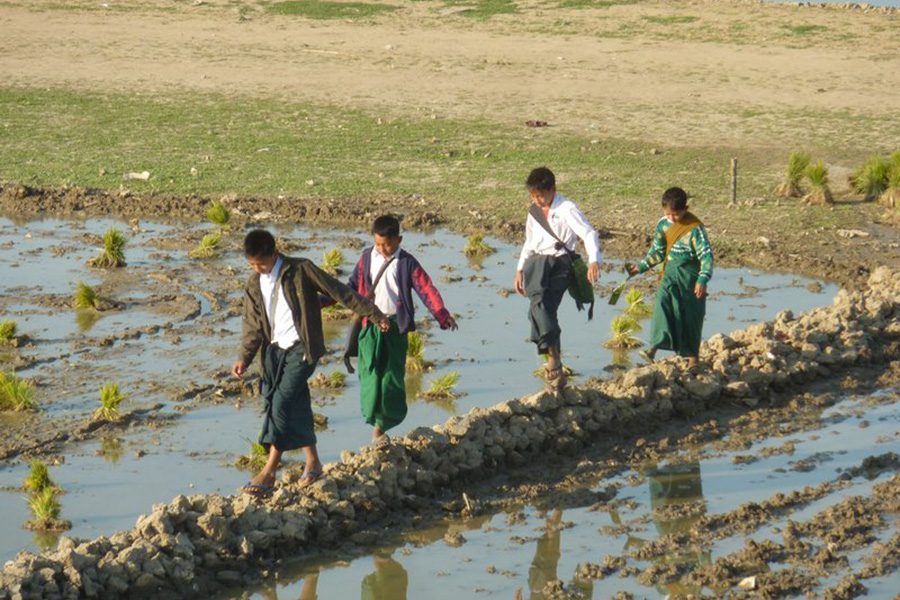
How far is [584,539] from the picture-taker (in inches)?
332

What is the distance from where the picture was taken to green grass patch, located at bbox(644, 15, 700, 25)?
27.4 metres

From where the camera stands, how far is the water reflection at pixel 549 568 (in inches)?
304

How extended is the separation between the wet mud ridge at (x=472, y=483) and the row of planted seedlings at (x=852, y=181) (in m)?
4.99

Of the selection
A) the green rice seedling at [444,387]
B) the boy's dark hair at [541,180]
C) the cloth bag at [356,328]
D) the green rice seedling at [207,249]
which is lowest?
the green rice seedling at [444,387]

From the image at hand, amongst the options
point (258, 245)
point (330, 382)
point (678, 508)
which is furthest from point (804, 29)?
point (258, 245)

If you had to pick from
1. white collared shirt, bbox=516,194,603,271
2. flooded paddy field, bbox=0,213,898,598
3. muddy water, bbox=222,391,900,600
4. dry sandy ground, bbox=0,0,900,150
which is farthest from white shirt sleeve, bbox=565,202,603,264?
dry sandy ground, bbox=0,0,900,150

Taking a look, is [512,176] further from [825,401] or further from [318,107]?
[825,401]

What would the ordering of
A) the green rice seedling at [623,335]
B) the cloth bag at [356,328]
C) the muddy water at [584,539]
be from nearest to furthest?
1. the muddy water at [584,539]
2. the cloth bag at [356,328]
3. the green rice seedling at [623,335]

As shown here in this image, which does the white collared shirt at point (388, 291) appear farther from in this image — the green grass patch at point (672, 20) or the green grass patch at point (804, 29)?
the green grass patch at point (672, 20)

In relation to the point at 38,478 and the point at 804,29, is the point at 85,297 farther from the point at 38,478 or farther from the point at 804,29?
the point at 804,29

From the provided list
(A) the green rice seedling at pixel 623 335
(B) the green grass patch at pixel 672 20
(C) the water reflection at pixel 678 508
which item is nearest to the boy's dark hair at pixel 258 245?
(C) the water reflection at pixel 678 508

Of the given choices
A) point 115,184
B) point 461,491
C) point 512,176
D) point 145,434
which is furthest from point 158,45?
point 461,491

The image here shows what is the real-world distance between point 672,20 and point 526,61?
3.81 metres

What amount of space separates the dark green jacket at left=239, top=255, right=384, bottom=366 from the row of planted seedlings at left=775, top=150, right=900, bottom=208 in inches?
348
